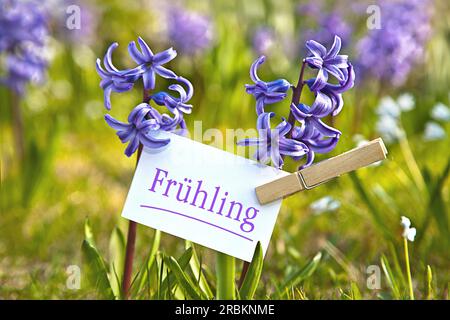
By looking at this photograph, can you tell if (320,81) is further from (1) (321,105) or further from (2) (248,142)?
(2) (248,142)

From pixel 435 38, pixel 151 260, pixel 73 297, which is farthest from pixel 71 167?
pixel 435 38

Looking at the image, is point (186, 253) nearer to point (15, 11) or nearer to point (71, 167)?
point (15, 11)

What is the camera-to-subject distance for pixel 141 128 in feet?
4.79

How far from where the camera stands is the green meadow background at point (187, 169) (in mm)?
1899

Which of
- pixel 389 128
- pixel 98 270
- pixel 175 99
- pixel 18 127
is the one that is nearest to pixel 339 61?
pixel 175 99

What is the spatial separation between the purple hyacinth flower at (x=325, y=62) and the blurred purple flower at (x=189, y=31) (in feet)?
8.61

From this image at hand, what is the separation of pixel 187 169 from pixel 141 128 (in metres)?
0.14

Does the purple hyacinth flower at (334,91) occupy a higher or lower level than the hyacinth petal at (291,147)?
higher

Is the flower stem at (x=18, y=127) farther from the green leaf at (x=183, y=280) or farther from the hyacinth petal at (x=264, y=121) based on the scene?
the hyacinth petal at (x=264, y=121)

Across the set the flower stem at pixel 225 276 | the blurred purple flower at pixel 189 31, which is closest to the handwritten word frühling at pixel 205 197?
the flower stem at pixel 225 276

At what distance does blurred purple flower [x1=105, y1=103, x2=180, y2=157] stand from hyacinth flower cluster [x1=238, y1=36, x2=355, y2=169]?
192mm

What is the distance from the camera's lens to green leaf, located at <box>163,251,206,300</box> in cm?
151

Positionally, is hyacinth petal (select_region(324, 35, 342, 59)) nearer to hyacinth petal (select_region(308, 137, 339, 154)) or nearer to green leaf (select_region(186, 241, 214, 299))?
hyacinth petal (select_region(308, 137, 339, 154))
